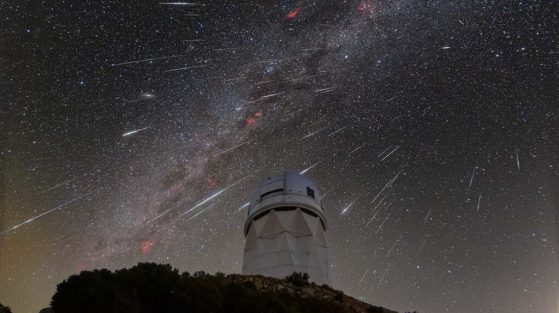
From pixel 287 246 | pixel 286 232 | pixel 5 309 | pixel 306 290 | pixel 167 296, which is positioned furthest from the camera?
pixel 286 232

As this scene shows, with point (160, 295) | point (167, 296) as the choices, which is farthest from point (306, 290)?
point (160, 295)

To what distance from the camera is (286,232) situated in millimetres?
26750

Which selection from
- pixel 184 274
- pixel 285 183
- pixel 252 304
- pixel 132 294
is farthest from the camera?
pixel 285 183

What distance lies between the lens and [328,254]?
27.8 metres

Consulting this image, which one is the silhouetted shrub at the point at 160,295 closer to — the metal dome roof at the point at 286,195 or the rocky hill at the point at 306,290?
the rocky hill at the point at 306,290

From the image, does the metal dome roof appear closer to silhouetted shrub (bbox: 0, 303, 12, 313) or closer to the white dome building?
the white dome building

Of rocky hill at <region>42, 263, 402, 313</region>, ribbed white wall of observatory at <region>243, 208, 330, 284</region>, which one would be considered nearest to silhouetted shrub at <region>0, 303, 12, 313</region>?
rocky hill at <region>42, 263, 402, 313</region>

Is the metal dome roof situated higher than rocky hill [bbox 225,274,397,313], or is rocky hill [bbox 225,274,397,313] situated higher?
the metal dome roof

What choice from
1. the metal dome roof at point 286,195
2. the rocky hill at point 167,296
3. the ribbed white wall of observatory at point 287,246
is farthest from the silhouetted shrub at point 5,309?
the metal dome roof at point 286,195

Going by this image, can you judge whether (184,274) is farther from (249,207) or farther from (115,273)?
(249,207)

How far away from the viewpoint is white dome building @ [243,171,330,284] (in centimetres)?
2577

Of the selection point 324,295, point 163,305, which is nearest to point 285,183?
point 324,295

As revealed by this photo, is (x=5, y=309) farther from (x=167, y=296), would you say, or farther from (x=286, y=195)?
(x=286, y=195)

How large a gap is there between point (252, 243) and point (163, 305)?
1347cm
